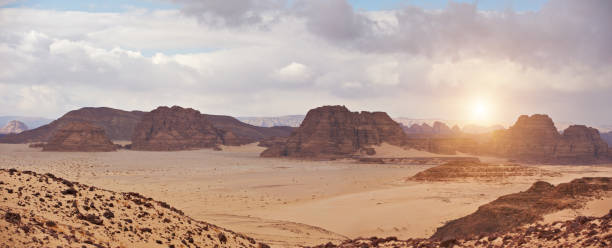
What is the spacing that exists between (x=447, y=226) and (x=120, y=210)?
52.0 ft

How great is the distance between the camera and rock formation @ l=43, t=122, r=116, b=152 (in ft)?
344

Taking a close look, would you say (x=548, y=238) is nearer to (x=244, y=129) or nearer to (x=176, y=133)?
(x=176, y=133)

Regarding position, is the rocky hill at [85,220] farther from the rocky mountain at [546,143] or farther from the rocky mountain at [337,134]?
the rocky mountain at [546,143]

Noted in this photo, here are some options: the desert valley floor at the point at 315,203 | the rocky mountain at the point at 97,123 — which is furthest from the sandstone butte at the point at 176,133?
the desert valley floor at the point at 315,203

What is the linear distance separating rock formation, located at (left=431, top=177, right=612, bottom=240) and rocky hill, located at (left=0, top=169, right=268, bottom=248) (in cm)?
1123

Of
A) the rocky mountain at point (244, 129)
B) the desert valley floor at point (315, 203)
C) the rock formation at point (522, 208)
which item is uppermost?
the rocky mountain at point (244, 129)

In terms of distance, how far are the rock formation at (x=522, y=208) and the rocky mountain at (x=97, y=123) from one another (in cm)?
14551

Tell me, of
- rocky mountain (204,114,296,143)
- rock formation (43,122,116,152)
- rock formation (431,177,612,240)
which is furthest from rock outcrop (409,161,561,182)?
rocky mountain (204,114,296,143)

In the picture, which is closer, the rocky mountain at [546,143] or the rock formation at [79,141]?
the rocky mountain at [546,143]

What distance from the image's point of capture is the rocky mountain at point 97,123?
5832 inches

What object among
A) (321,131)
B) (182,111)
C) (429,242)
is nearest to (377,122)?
(321,131)

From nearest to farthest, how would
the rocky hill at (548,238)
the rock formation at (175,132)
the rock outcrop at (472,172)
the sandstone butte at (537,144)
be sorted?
1. the rocky hill at (548,238)
2. the rock outcrop at (472,172)
3. the sandstone butte at (537,144)
4. the rock formation at (175,132)

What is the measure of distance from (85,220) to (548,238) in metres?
9.13

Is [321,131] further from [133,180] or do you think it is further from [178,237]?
[178,237]
